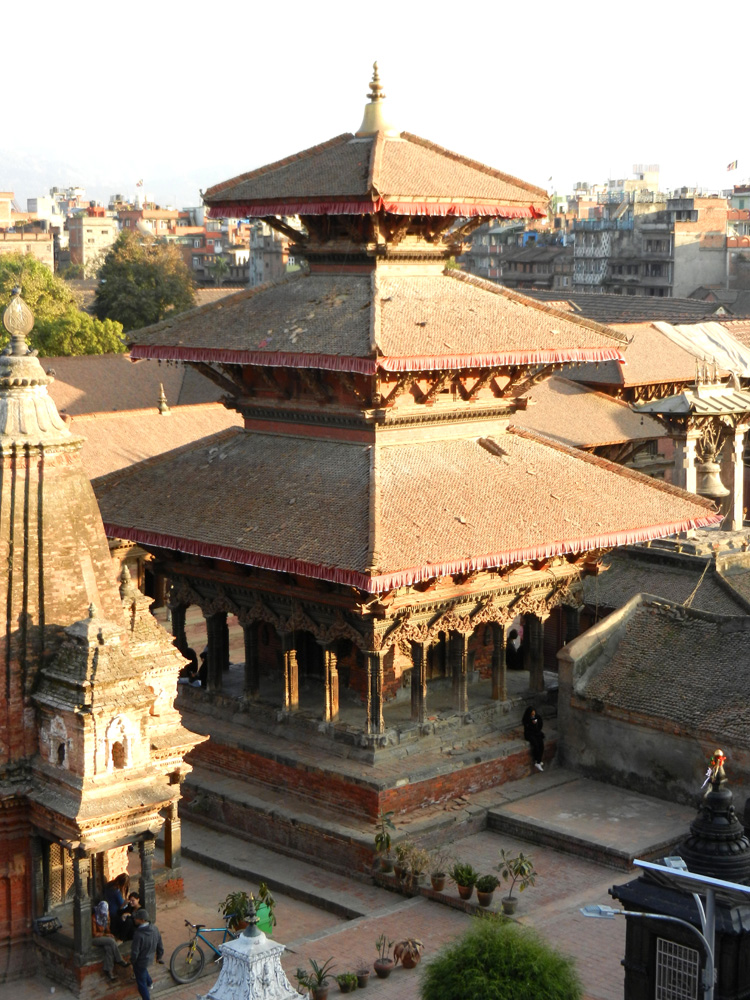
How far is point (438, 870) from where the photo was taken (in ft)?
64.6

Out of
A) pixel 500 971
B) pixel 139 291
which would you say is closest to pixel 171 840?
pixel 500 971

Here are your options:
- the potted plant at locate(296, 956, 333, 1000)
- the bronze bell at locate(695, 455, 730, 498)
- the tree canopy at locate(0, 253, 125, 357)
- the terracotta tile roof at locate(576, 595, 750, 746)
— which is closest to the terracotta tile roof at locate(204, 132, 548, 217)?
the terracotta tile roof at locate(576, 595, 750, 746)

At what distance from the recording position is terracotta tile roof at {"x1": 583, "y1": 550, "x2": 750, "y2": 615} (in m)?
25.8

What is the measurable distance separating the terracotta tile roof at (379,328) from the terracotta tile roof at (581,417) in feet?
49.6

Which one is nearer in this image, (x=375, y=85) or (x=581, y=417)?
(x=375, y=85)

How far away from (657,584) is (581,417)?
1585cm

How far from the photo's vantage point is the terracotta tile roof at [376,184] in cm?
2289

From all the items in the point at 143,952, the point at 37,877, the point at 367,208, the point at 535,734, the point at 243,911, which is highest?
the point at 367,208

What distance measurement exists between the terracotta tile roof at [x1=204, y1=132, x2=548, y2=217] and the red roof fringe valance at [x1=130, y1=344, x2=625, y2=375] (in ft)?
7.98

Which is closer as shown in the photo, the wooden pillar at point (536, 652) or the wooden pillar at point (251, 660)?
the wooden pillar at point (251, 660)

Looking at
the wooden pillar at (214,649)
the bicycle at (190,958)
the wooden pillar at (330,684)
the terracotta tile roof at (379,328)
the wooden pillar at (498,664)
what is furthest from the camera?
the wooden pillar at (214,649)

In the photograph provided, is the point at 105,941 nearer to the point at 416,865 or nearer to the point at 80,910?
the point at 80,910

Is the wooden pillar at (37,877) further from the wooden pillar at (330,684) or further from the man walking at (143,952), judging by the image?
the wooden pillar at (330,684)

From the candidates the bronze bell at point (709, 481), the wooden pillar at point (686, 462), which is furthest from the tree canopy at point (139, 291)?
the wooden pillar at point (686, 462)
